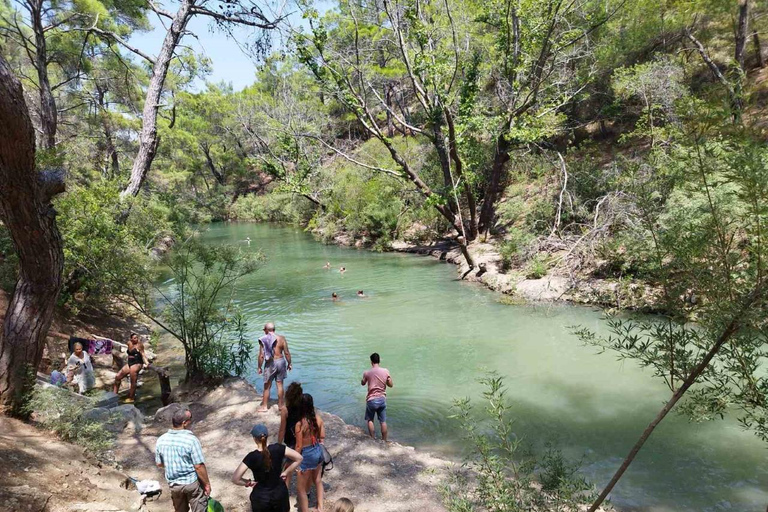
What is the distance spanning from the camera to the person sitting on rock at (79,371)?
887 centimetres

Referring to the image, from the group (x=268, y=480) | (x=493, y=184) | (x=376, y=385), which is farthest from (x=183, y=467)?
(x=493, y=184)

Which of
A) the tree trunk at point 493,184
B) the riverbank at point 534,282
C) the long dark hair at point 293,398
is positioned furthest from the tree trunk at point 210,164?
the long dark hair at point 293,398

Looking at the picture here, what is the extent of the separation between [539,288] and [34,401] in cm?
1449

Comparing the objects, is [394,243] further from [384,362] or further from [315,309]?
[384,362]

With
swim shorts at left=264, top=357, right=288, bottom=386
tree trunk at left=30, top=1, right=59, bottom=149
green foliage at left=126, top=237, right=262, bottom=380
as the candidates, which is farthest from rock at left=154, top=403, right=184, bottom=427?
tree trunk at left=30, top=1, right=59, bottom=149

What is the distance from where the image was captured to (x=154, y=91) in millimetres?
8914

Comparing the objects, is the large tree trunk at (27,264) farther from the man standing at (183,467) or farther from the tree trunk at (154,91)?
the tree trunk at (154,91)

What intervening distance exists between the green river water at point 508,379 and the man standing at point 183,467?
13.9 feet

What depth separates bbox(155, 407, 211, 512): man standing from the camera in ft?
14.4

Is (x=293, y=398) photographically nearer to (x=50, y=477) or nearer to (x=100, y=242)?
(x=50, y=477)

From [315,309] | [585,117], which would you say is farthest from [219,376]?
[585,117]

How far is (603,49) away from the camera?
2197cm

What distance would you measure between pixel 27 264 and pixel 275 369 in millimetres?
3992

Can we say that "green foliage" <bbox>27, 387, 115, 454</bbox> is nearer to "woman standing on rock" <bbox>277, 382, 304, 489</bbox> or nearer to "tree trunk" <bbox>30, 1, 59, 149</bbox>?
"woman standing on rock" <bbox>277, 382, 304, 489</bbox>
